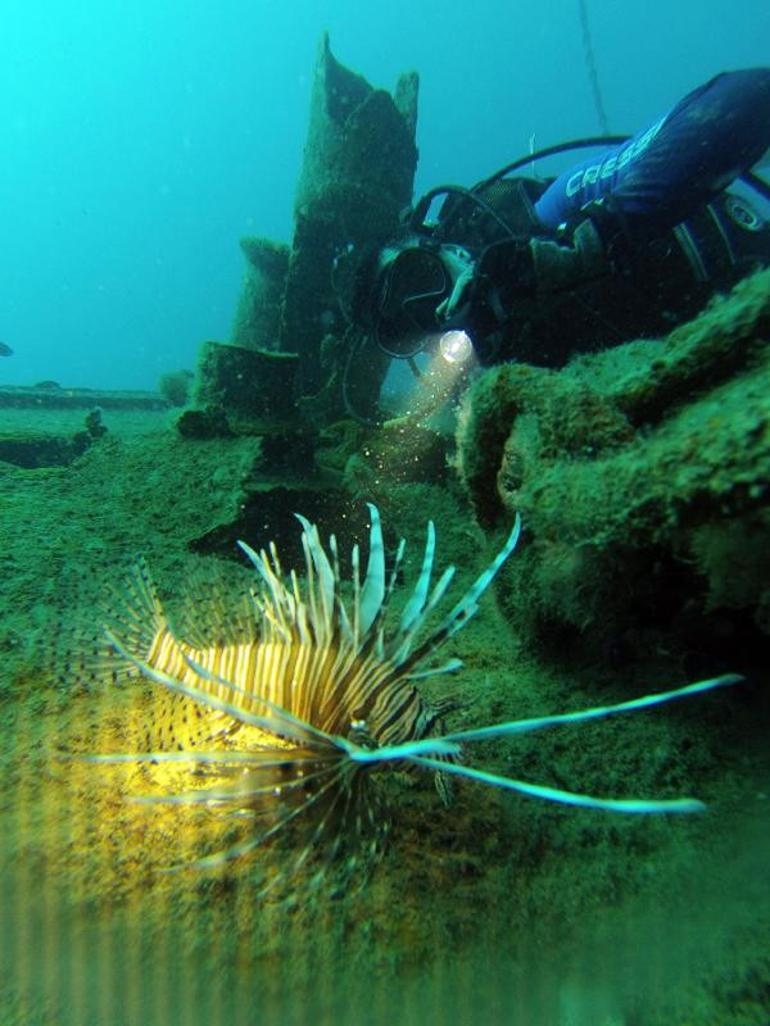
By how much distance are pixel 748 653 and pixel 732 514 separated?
782 millimetres

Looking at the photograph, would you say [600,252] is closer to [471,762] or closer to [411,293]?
[411,293]

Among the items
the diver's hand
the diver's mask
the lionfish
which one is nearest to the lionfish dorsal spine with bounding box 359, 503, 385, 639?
the lionfish

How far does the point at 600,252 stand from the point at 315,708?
259 cm

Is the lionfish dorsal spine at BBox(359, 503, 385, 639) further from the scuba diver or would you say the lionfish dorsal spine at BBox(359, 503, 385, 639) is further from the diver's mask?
the diver's mask

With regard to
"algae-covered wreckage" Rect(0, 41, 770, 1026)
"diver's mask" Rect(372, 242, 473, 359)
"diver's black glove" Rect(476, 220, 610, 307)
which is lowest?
"algae-covered wreckage" Rect(0, 41, 770, 1026)

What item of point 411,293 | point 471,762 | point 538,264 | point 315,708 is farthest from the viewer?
point 411,293

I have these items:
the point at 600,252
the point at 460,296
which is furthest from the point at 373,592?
the point at 600,252

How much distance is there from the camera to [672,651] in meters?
1.85

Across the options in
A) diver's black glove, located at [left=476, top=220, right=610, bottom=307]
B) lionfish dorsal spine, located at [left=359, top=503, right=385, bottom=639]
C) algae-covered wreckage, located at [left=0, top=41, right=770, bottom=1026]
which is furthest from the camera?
diver's black glove, located at [left=476, top=220, right=610, bottom=307]

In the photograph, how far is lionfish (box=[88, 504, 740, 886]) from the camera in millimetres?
1186

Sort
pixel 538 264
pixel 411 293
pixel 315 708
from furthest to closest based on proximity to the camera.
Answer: pixel 411 293 < pixel 538 264 < pixel 315 708

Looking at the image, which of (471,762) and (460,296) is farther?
(460,296)

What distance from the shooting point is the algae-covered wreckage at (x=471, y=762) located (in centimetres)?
115

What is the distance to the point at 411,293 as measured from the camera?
397 centimetres
